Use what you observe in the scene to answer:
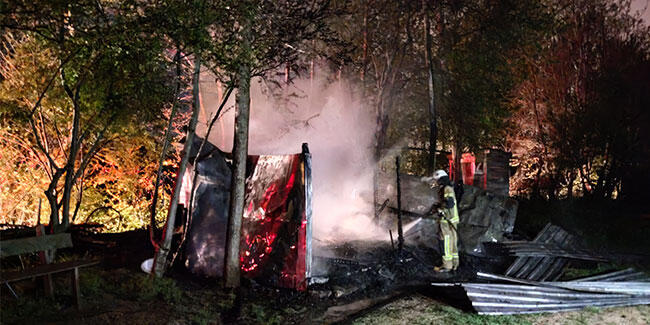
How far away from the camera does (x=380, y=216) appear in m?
12.1

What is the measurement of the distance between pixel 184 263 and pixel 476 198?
25.4 ft

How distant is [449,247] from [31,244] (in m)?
7.31

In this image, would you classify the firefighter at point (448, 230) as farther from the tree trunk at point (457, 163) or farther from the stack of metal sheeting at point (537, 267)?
the tree trunk at point (457, 163)

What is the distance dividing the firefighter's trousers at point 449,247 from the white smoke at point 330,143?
3074mm

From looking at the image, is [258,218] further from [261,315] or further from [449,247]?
[449,247]

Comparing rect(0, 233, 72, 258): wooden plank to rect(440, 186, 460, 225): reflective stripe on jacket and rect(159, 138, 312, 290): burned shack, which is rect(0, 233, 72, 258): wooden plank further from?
rect(440, 186, 460, 225): reflective stripe on jacket

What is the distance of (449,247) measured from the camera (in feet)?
28.4

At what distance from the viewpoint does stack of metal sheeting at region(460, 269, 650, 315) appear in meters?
6.11

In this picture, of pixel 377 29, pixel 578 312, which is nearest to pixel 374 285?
pixel 578 312

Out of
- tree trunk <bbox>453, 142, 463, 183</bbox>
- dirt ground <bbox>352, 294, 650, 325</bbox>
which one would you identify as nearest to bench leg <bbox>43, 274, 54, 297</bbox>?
dirt ground <bbox>352, 294, 650, 325</bbox>

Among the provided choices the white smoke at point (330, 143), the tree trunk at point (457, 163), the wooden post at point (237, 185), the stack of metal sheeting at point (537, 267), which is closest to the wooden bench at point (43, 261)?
the wooden post at point (237, 185)

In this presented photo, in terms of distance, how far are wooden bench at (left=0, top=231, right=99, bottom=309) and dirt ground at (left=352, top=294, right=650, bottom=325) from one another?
12.3 ft

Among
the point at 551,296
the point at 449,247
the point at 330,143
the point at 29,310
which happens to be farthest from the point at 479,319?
the point at 330,143

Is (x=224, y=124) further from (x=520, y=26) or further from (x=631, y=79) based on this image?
(x=631, y=79)
